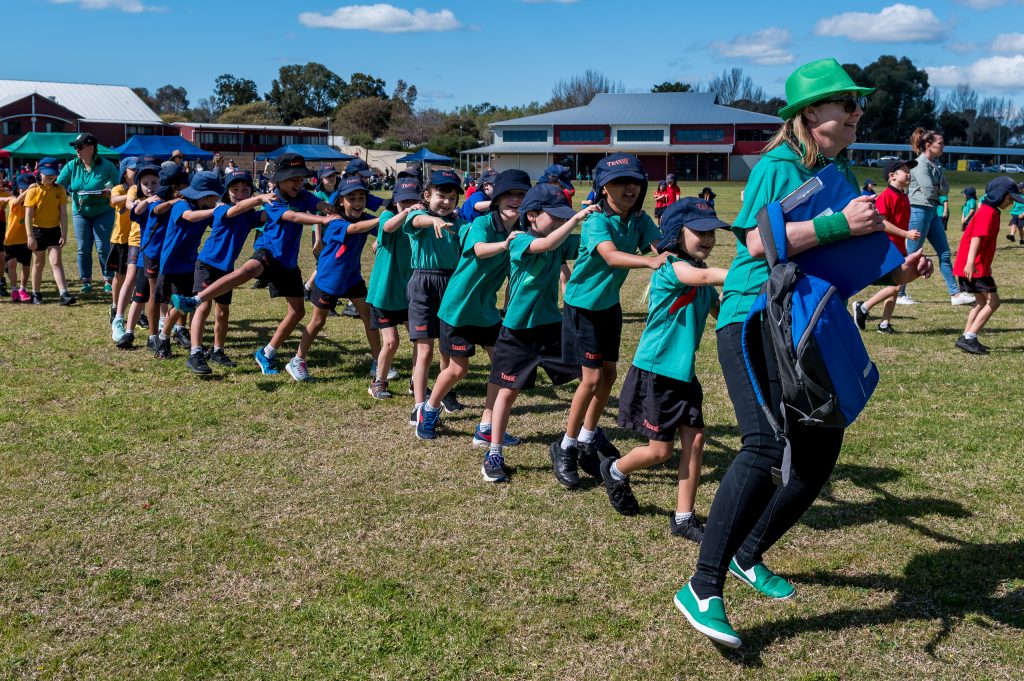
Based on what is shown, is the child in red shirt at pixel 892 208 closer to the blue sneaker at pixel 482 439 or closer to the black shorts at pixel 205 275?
the blue sneaker at pixel 482 439

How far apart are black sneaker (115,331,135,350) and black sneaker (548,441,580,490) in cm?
576

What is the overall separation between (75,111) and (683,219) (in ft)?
287

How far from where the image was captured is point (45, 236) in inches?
485

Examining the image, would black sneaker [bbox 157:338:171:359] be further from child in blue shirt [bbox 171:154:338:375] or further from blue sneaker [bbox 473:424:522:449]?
blue sneaker [bbox 473:424:522:449]

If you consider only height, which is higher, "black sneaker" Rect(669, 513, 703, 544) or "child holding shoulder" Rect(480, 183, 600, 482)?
"child holding shoulder" Rect(480, 183, 600, 482)

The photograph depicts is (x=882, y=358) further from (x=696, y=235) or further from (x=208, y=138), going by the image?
(x=208, y=138)

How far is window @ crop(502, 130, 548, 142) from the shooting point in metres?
86.2

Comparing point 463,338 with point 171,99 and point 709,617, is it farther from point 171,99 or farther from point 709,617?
point 171,99

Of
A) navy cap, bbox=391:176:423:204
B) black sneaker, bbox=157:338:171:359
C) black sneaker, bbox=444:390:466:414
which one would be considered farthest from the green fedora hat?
black sneaker, bbox=157:338:171:359

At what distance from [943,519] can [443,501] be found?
282cm

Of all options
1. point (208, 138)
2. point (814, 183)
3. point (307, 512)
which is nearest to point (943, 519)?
point (814, 183)

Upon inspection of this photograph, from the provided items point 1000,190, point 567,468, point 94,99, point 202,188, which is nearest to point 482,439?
point 567,468

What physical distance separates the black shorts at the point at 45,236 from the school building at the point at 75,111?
231ft

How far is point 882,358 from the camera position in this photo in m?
9.49
